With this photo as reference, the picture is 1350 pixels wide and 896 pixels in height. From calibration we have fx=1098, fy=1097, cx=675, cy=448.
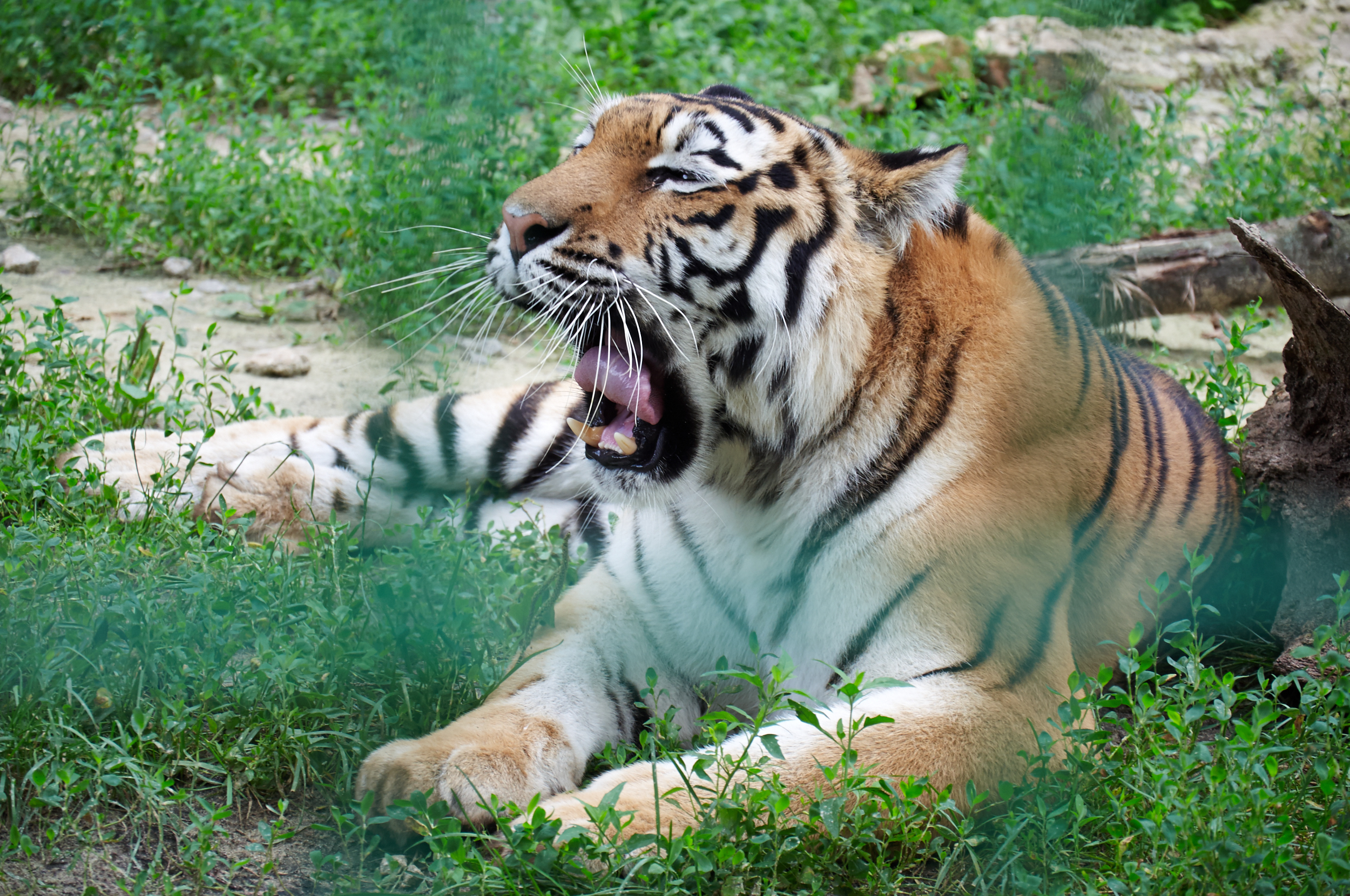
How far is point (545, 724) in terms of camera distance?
6.23 feet

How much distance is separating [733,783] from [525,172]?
2752 mm

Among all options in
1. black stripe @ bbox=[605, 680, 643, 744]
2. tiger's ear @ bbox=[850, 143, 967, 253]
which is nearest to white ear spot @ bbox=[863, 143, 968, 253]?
tiger's ear @ bbox=[850, 143, 967, 253]

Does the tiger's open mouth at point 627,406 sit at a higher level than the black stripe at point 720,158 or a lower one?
lower

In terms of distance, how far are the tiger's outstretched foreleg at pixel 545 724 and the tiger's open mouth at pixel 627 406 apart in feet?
1.20

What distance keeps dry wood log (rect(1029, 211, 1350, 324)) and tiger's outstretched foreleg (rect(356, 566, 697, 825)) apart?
2.02 m

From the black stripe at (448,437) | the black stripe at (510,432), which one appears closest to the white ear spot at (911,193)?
the black stripe at (510,432)

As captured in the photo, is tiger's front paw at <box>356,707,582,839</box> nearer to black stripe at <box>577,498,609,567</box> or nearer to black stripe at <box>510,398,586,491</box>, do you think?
black stripe at <box>577,498,609,567</box>

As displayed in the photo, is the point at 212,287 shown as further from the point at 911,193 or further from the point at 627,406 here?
the point at 911,193

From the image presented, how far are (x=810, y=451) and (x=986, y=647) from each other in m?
0.45

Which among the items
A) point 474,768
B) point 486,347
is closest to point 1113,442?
point 474,768

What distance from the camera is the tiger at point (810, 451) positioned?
1837 mm

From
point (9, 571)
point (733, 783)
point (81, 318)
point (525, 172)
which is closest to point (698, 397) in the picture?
point (733, 783)

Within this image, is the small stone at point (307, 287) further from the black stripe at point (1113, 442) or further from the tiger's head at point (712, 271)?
the black stripe at point (1113, 442)

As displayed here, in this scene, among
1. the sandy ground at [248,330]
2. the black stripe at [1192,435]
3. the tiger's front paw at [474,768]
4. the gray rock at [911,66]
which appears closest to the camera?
the tiger's front paw at [474,768]
